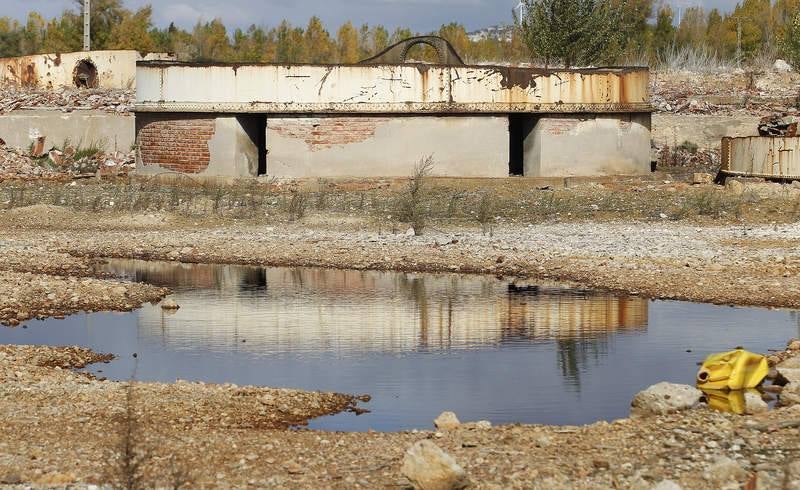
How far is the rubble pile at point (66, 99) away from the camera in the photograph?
99.2 feet

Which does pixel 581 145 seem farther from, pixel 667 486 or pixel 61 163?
pixel 667 486

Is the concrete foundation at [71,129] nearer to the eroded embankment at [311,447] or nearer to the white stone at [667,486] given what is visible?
the eroded embankment at [311,447]

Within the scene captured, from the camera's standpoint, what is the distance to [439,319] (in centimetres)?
1379

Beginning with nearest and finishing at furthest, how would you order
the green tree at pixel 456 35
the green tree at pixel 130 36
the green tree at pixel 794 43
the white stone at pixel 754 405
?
the white stone at pixel 754 405 → the green tree at pixel 794 43 → the green tree at pixel 130 36 → the green tree at pixel 456 35

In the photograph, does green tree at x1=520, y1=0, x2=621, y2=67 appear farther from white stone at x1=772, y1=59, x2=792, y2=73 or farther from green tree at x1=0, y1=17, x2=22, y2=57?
green tree at x1=0, y1=17, x2=22, y2=57

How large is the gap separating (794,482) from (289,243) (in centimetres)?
1172

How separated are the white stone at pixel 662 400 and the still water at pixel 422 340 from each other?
469mm

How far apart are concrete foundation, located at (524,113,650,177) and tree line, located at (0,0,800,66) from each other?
8978 millimetres

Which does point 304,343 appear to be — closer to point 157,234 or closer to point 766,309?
point 766,309

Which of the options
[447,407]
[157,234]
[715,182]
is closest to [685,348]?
[447,407]

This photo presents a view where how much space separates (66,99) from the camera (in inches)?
1240

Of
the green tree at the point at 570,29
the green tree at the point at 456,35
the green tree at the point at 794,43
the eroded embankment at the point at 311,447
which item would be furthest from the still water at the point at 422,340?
the green tree at the point at 456,35

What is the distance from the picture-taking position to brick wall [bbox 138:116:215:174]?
24.1 m

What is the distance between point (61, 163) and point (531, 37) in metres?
13.0
